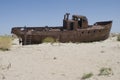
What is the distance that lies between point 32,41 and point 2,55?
10.0m

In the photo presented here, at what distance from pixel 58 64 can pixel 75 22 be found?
14861 mm

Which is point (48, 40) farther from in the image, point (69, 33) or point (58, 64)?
point (58, 64)

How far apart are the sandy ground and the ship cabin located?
11259mm

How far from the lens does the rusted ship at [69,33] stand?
84.1ft

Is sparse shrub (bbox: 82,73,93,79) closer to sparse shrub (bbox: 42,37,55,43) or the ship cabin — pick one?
sparse shrub (bbox: 42,37,55,43)

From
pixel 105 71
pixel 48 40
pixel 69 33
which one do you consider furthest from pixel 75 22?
pixel 105 71

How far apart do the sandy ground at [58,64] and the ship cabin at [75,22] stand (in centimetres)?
1126

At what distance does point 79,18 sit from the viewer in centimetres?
2888

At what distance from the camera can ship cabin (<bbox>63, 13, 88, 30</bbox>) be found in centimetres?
2798

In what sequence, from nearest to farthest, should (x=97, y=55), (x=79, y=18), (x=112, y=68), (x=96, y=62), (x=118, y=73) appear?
(x=118, y=73) → (x=112, y=68) → (x=96, y=62) → (x=97, y=55) → (x=79, y=18)

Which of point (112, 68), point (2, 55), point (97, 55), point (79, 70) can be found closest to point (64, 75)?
point (79, 70)

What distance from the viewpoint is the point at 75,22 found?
2789 cm

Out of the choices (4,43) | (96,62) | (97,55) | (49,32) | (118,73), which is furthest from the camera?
(49,32)

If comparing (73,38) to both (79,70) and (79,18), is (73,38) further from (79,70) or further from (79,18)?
(79,70)
